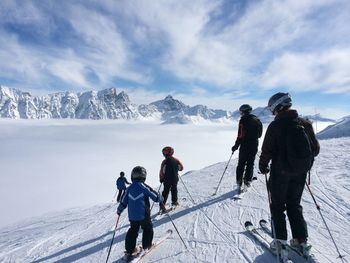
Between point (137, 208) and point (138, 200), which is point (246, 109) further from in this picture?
point (137, 208)

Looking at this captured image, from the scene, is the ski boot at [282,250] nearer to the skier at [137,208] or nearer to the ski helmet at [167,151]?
the skier at [137,208]

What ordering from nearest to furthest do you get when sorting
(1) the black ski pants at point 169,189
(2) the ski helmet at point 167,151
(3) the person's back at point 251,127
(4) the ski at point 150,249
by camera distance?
(4) the ski at point 150,249, (2) the ski helmet at point 167,151, (3) the person's back at point 251,127, (1) the black ski pants at point 169,189

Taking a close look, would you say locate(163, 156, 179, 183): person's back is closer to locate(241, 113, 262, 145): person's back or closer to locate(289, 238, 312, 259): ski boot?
locate(241, 113, 262, 145): person's back

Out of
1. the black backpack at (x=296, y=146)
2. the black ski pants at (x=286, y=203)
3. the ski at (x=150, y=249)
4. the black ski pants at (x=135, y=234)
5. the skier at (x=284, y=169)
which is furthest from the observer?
the black ski pants at (x=135, y=234)

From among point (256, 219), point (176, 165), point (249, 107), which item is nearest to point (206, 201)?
point (176, 165)

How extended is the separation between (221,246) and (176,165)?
130 inches

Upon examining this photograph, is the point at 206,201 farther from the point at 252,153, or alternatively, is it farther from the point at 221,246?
the point at 221,246

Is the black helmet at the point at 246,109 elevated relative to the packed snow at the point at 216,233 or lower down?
elevated

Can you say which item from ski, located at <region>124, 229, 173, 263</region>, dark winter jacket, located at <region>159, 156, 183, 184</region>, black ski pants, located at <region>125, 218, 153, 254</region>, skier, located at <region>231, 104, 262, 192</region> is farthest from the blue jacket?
skier, located at <region>231, 104, 262, 192</region>

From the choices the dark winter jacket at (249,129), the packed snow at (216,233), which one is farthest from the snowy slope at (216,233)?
the dark winter jacket at (249,129)

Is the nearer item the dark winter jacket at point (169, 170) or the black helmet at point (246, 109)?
the black helmet at point (246, 109)

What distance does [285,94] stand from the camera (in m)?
5.00

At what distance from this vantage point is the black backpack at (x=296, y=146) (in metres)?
4.62

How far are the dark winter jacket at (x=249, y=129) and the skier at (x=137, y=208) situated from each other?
3.97 m
